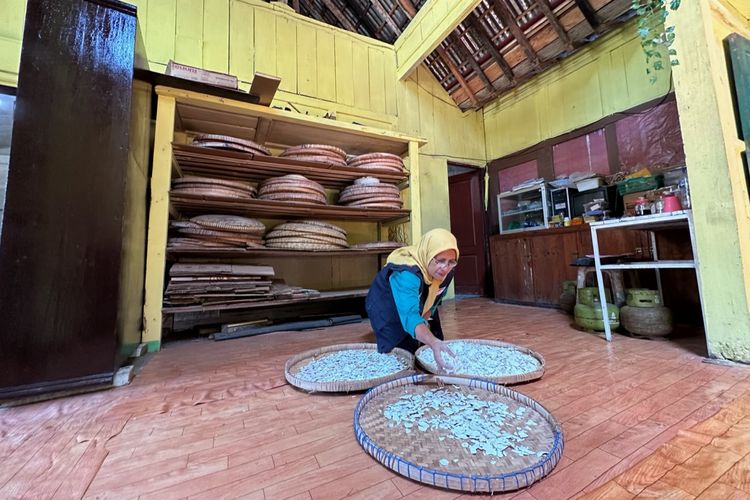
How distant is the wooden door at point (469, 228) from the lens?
171 inches

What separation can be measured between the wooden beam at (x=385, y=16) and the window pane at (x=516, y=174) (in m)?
2.32

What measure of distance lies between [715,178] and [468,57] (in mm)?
3245

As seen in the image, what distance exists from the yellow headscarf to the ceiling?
3245 millimetres

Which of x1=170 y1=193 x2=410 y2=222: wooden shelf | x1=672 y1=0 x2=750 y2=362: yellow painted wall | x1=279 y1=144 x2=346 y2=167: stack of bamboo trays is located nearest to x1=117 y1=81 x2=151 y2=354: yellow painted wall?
x1=170 y1=193 x2=410 y2=222: wooden shelf

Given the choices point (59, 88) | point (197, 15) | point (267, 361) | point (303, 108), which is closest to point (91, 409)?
point (267, 361)

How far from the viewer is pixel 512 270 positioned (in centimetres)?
355

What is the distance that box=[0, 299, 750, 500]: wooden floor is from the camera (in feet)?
2.23

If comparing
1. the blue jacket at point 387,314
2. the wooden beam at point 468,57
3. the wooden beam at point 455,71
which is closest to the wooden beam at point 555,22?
the wooden beam at point 468,57

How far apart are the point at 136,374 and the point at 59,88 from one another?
4.39ft

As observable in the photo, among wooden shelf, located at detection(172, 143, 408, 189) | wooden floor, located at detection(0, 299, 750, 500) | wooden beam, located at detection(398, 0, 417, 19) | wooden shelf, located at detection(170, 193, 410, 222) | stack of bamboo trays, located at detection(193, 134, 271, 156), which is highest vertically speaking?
wooden beam, located at detection(398, 0, 417, 19)

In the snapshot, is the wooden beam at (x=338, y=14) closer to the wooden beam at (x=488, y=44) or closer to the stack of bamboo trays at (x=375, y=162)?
the wooden beam at (x=488, y=44)

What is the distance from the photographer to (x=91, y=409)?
111 centimetres

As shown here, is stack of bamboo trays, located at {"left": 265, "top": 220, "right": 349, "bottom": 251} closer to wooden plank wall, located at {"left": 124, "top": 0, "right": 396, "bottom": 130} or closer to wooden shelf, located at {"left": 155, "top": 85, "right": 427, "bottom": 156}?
wooden shelf, located at {"left": 155, "top": 85, "right": 427, "bottom": 156}

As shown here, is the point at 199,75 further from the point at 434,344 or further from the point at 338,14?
the point at 338,14
